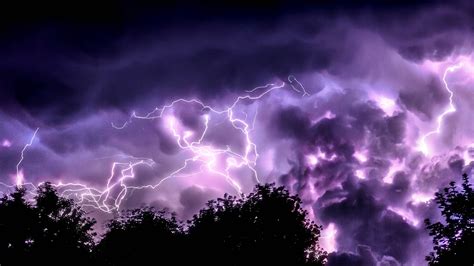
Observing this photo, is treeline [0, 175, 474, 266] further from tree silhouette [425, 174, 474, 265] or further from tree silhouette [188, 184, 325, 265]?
tree silhouette [425, 174, 474, 265]

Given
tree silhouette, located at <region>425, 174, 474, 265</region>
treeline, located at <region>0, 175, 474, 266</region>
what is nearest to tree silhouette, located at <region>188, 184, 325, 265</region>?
treeline, located at <region>0, 175, 474, 266</region>

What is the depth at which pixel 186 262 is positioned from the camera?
3344cm

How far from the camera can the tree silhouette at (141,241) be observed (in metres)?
35.0

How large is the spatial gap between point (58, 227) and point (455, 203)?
3788 cm

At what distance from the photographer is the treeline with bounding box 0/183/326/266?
33031mm

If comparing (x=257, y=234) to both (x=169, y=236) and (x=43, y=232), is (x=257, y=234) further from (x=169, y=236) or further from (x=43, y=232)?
(x=43, y=232)

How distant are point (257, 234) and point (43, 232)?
76.2 feet

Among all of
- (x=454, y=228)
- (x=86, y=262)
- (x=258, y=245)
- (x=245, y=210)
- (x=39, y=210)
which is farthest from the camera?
(x=39, y=210)

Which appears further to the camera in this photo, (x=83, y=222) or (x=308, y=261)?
(x=83, y=222)

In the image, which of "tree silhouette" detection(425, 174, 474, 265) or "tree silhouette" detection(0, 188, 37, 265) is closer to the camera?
"tree silhouette" detection(425, 174, 474, 265)

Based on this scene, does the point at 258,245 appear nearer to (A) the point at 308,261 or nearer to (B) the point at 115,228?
(A) the point at 308,261

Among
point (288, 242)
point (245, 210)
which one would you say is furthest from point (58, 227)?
point (288, 242)

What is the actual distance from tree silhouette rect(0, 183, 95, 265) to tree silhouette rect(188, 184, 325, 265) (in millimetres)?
13474

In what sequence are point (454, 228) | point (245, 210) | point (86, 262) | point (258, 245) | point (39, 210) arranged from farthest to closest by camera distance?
point (39, 210) < point (86, 262) < point (245, 210) < point (258, 245) < point (454, 228)
